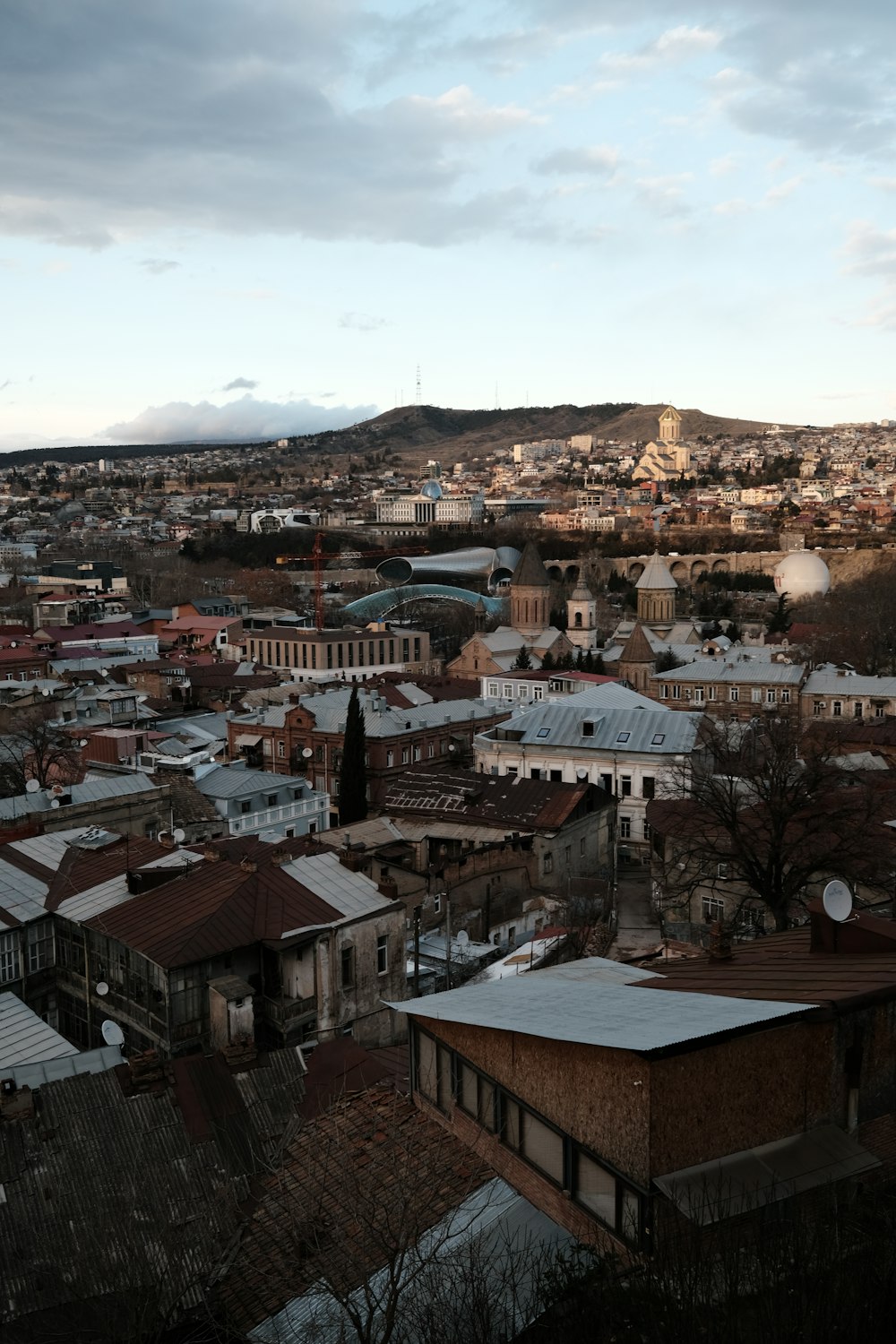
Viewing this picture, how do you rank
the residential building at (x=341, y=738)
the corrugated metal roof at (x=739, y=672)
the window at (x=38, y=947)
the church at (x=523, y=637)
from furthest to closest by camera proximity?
the church at (x=523, y=637) → the corrugated metal roof at (x=739, y=672) → the residential building at (x=341, y=738) → the window at (x=38, y=947)

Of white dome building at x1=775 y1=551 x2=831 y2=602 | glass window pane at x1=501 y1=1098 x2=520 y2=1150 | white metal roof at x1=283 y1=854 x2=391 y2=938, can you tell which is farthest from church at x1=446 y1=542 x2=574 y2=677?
glass window pane at x1=501 y1=1098 x2=520 y2=1150

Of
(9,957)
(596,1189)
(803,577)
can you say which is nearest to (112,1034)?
(9,957)

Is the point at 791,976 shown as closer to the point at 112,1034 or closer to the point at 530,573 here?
the point at 112,1034

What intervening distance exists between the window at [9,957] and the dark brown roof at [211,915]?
1.10m

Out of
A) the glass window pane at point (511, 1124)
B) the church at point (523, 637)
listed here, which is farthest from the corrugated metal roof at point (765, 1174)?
the church at point (523, 637)

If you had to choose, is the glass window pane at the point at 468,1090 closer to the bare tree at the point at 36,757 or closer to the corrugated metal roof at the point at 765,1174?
the corrugated metal roof at the point at 765,1174

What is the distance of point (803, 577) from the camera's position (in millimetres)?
83250

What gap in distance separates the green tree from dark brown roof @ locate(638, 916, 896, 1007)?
20.4 meters

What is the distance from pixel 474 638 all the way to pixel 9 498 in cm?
15719

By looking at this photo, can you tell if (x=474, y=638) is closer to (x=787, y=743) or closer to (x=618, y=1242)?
(x=787, y=743)

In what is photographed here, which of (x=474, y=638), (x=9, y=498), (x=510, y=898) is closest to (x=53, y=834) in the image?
(x=510, y=898)

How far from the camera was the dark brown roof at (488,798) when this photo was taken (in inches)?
1013

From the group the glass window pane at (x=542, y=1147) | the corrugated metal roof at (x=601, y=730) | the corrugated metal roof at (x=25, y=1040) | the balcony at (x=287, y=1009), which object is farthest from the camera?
the corrugated metal roof at (x=601, y=730)

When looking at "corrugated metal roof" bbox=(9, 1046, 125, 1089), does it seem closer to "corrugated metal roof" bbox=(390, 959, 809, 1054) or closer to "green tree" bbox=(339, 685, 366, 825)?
"corrugated metal roof" bbox=(390, 959, 809, 1054)
